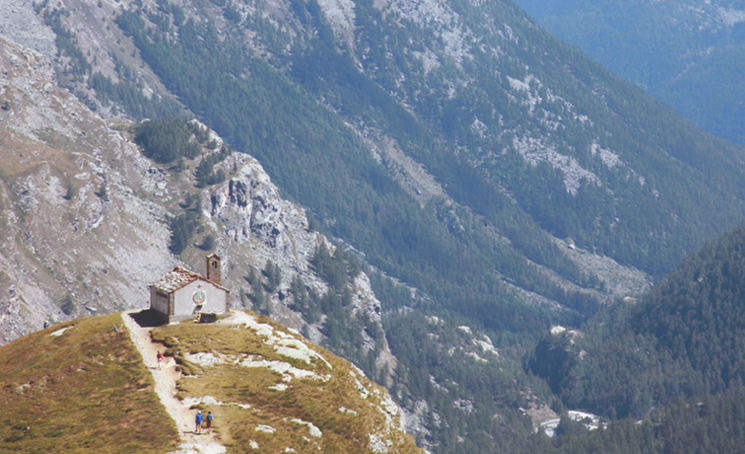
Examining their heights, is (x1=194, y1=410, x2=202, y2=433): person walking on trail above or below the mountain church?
below

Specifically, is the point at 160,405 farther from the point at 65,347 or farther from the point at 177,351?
the point at 65,347

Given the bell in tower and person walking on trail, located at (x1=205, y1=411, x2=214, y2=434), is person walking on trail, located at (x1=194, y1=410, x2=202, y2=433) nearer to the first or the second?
person walking on trail, located at (x1=205, y1=411, x2=214, y2=434)

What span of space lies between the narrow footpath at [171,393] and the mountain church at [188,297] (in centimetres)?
409

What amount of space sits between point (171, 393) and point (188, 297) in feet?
65.7

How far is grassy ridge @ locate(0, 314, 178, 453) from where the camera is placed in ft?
265

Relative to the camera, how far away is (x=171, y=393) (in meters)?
88.2

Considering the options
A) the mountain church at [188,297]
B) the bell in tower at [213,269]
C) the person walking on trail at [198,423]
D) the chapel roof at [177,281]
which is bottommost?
the person walking on trail at [198,423]

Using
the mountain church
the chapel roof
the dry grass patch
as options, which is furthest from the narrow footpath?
the chapel roof

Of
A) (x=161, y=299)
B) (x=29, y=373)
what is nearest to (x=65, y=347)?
(x=29, y=373)

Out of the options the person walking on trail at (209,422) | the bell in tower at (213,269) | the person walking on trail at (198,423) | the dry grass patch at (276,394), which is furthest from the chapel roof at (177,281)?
the person walking on trail at (198,423)

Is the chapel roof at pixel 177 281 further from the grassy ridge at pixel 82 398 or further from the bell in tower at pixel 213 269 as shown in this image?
the grassy ridge at pixel 82 398

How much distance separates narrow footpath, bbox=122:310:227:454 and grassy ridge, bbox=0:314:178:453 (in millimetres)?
850

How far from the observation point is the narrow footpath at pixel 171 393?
7994 centimetres

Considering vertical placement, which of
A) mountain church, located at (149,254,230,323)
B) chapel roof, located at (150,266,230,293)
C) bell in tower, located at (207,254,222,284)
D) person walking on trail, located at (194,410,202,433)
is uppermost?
bell in tower, located at (207,254,222,284)
